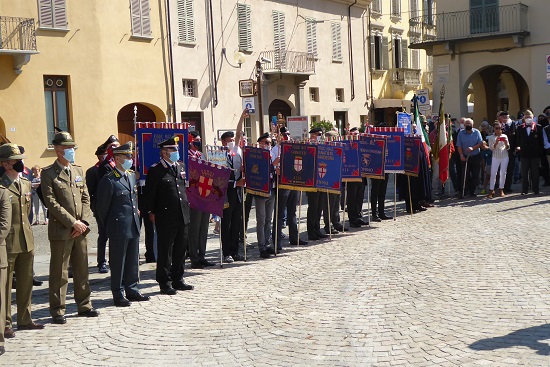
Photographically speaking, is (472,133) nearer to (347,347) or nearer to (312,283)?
(312,283)

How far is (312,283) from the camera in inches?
432

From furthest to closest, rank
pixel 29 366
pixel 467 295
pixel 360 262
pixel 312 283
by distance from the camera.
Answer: pixel 360 262 → pixel 312 283 → pixel 467 295 → pixel 29 366

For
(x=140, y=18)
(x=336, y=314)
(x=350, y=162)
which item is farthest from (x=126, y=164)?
(x=140, y=18)

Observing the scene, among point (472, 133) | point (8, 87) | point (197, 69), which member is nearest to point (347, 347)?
point (472, 133)

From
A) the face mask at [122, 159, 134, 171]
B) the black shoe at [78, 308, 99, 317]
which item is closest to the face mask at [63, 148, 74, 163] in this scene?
the face mask at [122, 159, 134, 171]

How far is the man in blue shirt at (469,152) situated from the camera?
2112 cm

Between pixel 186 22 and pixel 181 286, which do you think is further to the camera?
pixel 186 22

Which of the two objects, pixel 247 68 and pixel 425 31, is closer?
pixel 247 68

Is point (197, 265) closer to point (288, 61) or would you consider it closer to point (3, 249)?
Answer: point (3, 249)

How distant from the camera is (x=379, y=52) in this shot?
4425 cm

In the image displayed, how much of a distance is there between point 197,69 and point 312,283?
67.7 feet

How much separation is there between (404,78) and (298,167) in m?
32.4

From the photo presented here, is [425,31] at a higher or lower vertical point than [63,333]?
higher

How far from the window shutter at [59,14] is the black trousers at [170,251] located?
16046 mm
